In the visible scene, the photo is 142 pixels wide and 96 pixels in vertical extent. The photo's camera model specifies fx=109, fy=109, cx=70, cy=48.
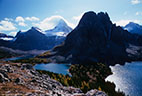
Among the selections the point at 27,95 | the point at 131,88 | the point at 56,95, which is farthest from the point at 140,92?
the point at 27,95

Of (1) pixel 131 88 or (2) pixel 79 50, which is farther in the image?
(2) pixel 79 50

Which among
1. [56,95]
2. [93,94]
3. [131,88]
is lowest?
[131,88]

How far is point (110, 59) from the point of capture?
19175 cm

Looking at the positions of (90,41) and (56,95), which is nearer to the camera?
(56,95)

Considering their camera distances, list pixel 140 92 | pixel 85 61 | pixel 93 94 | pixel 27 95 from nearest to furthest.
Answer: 1. pixel 27 95
2. pixel 93 94
3. pixel 140 92
4. pixel 85 61

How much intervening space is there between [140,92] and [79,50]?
144 metres

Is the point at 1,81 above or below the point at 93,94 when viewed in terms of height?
above

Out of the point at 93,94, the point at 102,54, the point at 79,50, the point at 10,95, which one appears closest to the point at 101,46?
the point at 102,54

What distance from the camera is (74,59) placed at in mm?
187750

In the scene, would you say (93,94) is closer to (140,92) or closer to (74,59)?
(140,92)

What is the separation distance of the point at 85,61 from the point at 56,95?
162m

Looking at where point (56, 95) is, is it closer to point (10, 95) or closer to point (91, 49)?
point (10, 95)

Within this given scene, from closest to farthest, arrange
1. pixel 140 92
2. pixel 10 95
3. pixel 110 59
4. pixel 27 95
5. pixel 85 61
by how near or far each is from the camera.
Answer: pixel 10 95 < pixel 27 95 < pixel 140 92 < pixel 85 61 < pixel 110 59

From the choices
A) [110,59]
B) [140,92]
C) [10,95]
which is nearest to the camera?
[10,95]
